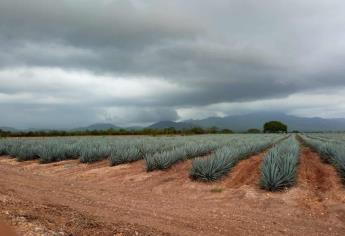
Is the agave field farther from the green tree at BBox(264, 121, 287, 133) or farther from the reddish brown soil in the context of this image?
the green tree at BBox(264, 121, 287, 133)

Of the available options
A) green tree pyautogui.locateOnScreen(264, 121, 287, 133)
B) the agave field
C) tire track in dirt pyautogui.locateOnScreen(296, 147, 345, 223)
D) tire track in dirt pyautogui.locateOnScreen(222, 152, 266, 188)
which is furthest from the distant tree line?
tire track in dirt pyautogui.locateOnScreen(296, 147, 345, 223)

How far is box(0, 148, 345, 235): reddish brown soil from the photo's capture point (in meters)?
5.88

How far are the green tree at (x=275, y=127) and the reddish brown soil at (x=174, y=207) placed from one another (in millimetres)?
111029

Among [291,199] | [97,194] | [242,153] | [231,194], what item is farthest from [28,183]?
[242,153]

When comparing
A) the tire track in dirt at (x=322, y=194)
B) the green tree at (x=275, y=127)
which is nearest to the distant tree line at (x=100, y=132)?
the green tree at (x=275, y=127)

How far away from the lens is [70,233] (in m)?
5.21

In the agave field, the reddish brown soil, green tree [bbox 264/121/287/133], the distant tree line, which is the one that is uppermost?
green tree [bbox 264/121/287/133]

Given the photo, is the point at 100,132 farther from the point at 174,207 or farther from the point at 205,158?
the point at 174,207

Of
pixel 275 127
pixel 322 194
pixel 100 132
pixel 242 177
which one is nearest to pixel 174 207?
pixel 322 194

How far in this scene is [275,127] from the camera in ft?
396

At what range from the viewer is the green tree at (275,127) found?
11969 cm

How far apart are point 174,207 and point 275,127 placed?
4621 inches

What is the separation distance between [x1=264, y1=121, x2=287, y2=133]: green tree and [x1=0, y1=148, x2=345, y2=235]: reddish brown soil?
11103cm

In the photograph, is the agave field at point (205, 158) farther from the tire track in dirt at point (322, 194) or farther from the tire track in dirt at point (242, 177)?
the tire track in dirt at point (322, 194)
